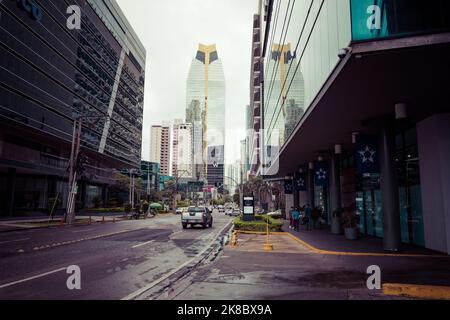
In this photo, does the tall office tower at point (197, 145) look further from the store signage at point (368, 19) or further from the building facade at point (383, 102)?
the store signage at point (368, 19)

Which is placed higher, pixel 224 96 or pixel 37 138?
pixel 224 96

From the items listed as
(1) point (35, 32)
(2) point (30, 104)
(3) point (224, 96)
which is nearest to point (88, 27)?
(1) point (35, 32)

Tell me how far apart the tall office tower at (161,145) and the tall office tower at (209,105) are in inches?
614

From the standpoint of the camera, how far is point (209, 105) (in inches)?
6654

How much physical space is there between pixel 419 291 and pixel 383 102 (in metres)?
7.69

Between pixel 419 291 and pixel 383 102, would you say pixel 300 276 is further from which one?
pixel 383 102

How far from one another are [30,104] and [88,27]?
24.4m

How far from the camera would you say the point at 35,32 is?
46812mm

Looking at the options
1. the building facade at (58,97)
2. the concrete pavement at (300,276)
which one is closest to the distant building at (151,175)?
the building facade at (58,97)

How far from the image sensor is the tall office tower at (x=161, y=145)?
16188cm

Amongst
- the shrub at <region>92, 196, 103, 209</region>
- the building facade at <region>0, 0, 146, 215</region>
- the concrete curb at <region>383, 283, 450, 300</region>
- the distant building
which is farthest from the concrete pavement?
the distant building
